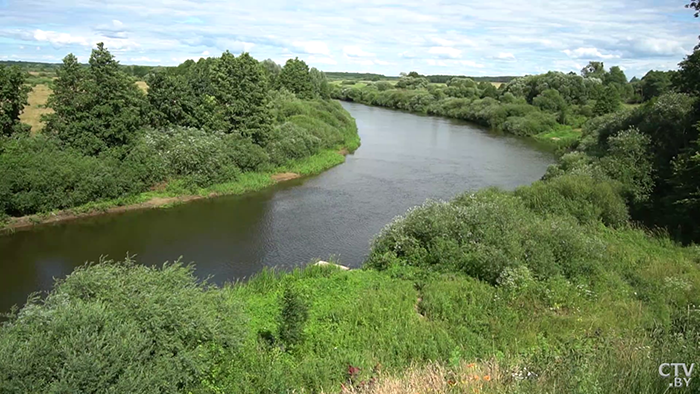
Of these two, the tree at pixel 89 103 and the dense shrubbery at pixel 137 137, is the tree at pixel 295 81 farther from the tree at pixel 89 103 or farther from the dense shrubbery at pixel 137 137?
the tree at pixel 89 103

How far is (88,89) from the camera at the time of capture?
84.0 ft

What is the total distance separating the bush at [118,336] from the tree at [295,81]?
155ft

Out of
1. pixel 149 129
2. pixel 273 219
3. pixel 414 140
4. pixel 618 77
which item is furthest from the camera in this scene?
pixel 618 77

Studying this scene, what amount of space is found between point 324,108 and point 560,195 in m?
36.0

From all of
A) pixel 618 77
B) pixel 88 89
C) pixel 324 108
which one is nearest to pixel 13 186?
pixel 88 89

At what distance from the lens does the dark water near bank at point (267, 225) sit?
19047mm

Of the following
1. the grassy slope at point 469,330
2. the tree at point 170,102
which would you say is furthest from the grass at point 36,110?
the grassy slope at point 469,330

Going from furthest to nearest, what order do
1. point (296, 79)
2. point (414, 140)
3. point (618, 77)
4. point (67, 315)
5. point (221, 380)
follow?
1. point (618, 77)
2. point (296, 79)
3. point (414, 140)
4. point (221, 380)
5. point (67, 315)

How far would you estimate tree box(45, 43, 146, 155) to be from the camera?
25.5 m

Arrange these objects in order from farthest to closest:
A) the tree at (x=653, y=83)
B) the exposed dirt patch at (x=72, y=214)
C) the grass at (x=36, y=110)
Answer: the tree at (x=653, y=83) < the grass at (x=36, y=110) < the exposed dirt patch at (x=72, y=214)

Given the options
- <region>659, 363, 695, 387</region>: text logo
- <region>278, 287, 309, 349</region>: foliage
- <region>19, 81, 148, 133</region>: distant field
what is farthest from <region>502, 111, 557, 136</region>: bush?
<region>659, 363, 695, 387</region>: text logo

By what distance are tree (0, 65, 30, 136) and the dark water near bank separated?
21.3 feet

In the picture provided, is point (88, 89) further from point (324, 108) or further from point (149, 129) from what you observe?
point (324, 108)

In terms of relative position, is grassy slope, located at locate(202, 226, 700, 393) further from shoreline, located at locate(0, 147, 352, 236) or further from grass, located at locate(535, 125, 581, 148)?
grass, located at locate(535, 125, 581, 148)
